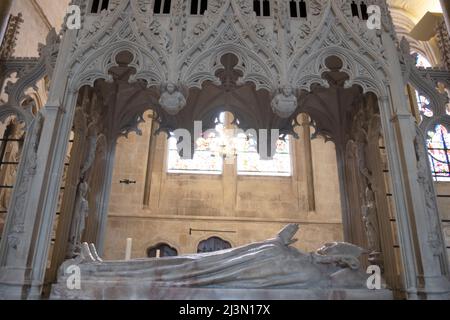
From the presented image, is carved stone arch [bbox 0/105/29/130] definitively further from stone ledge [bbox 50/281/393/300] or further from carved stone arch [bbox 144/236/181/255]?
carved stone arch [bbox 144/236/181/255]

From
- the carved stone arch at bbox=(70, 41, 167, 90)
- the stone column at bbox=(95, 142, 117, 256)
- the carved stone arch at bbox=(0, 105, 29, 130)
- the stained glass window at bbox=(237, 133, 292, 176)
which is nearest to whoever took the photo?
the carved stone arch at bbox=(70, 41, 167, 90)

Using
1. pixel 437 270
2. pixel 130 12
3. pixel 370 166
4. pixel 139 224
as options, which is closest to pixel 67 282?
pixel 130 12

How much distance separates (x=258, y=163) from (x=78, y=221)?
823 centimetres

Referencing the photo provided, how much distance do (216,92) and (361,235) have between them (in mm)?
3383

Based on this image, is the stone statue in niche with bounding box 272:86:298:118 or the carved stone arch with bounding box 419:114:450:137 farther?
the carved stone arch with bounding box 419:114:450:137

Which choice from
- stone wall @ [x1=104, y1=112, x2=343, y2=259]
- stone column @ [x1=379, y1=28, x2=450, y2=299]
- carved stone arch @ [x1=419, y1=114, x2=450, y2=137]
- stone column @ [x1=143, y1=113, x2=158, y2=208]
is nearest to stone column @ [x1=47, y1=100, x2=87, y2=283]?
stone column @ [x1=379, y1=28, x2=450, y2=299]

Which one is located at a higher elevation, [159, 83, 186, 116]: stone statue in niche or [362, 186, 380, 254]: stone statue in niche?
[159, 83, 186, 116]: stone statue in niche

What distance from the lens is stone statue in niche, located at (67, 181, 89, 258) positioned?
5.32 m

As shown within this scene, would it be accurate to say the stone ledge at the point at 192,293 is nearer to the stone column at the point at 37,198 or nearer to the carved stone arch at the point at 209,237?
the stone column at the point at 37,198

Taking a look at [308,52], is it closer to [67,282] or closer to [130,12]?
[130,12]

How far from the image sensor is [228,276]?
13.6 ft

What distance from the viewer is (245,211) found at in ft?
39.5

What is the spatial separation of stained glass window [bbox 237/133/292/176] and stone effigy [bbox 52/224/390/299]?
27.1 ft

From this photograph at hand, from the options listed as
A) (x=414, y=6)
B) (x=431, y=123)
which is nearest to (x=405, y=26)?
(x=414, y=6)
